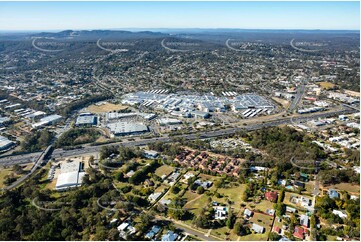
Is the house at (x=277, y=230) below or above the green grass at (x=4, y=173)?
above

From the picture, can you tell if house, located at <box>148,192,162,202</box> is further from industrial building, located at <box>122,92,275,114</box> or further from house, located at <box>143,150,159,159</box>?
industrial building, located at <box>122,92,275,114</box>

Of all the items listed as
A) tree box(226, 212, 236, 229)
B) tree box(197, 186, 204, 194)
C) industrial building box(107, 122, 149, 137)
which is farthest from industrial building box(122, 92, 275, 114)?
tree box(226, 212, 236, 229)

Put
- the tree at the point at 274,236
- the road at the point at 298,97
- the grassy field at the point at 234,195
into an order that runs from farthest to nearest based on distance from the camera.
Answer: the road at the point at 298,97 → the grassy field at the point at 234,195 → the tree at the point at 274,236

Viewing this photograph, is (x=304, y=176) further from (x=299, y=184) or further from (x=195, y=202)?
(x=195, y=202)

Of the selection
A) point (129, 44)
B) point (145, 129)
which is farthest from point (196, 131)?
point (129, 44)

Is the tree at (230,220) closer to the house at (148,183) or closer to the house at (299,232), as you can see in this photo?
the house at (299,232)

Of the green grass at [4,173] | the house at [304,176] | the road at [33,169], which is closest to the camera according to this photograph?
the house at [304,176]

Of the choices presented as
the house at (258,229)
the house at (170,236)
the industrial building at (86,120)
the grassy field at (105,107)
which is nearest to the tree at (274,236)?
the house at (258,229)

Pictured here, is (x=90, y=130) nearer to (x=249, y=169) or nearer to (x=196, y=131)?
(x=196, y=131)
